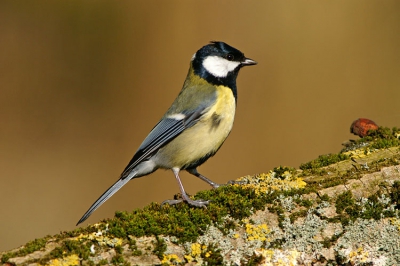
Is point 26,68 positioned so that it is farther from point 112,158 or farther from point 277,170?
point 277,170

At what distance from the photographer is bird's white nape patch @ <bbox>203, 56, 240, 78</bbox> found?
11.6ft

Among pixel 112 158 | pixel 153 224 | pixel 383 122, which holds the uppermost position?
pixel 112 158

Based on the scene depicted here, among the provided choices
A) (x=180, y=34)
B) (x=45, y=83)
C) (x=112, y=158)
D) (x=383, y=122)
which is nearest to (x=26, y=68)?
(x=45, y=83)

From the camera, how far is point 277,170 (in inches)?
98.7

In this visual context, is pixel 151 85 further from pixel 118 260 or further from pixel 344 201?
pixel 118 260

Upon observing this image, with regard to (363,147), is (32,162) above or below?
above

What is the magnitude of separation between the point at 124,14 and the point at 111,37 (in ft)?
1.03

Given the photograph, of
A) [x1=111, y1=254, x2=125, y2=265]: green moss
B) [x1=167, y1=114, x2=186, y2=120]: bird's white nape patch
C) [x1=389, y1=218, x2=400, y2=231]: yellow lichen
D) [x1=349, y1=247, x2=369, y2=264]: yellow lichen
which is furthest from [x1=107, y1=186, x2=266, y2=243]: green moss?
[x1=167, y1=114, x2=186, y2=120]: bird's white nape patch

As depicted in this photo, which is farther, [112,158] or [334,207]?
[112,158]

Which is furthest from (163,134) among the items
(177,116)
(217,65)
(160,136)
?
(217,65)

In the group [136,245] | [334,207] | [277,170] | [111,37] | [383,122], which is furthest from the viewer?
[111,37]

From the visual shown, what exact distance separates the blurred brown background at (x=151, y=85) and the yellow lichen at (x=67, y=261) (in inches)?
129

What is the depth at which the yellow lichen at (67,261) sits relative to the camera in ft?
5.32

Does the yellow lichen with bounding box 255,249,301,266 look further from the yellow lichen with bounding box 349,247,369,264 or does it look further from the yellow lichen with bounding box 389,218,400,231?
the yellow lichen with bounding box 389,218,400,231
